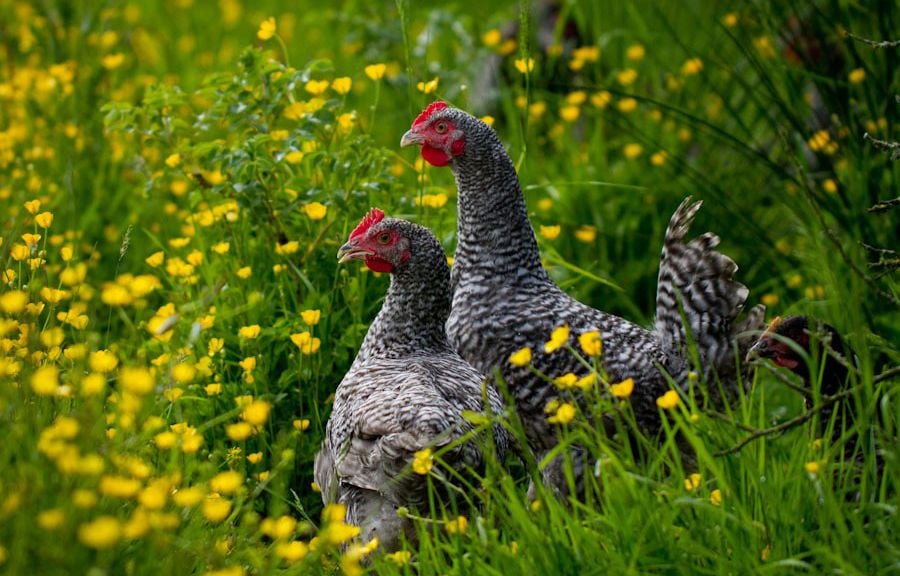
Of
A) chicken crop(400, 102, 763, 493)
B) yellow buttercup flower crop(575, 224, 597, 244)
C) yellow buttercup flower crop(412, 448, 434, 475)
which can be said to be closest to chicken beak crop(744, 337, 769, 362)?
chicken crop(400, 102, 763, 493)

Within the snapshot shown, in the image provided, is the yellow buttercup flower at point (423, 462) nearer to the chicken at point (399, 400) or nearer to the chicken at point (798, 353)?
the chicken at point (399, 400)

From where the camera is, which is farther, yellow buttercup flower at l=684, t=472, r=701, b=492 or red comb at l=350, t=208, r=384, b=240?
red comb at l=350, t=208, r=384, b=240

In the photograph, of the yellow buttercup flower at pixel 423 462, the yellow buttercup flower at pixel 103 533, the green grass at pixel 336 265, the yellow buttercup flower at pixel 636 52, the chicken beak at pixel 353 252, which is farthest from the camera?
the yellow buttercup flower at pixel 636 52

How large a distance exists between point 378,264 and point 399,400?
67 centimetres

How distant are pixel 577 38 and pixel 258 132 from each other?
3540 millimetres

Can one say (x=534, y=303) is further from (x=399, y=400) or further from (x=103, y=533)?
(x=103, y=533)

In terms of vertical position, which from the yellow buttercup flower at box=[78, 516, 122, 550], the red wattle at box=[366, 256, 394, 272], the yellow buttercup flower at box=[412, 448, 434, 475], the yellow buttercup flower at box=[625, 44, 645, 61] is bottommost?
the yellow buttercup flower at box=[412, 448, 434, 475]

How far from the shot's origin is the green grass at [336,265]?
2.65 m

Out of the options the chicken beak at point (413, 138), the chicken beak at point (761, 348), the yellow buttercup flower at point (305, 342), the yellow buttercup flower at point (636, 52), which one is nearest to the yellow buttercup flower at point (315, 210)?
the chicken beak at point (413, 138)

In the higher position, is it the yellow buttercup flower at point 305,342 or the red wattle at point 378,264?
the red wattle at point 378,264

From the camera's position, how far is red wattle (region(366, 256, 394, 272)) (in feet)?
12.9

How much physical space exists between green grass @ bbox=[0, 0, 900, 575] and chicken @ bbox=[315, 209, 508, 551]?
13 cm

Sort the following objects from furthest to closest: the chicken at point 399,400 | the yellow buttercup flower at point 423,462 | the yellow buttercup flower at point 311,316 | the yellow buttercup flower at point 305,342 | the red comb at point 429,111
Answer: the red comb at point 429,111, the yellow buttercup flower at point 311,316, the yellow buttercup flower at point 305,342, the chicken at point 399,400, the yellow buttercup flower at point 423,462

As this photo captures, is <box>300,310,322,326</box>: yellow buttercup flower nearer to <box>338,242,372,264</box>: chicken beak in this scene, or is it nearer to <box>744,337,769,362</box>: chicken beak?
<box>338,242,372,264</box>: chicken beak
